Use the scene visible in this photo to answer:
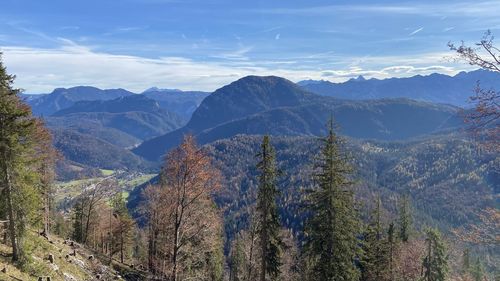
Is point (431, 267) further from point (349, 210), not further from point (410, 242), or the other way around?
point (349, 210)

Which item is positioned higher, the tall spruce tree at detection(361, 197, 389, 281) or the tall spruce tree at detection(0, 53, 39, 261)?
the tall spruce tree at detection(0, 53, 39, 261)

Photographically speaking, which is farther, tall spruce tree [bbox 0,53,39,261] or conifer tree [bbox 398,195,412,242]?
conifer tree [bbox 398,195,412,242]

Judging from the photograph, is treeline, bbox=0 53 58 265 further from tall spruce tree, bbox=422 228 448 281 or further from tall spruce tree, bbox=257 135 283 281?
tall spruce tree, bbox=422 228 448 281

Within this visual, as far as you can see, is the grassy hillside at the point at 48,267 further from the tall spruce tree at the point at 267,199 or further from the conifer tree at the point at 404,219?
the conifer tree at the point at 404,219

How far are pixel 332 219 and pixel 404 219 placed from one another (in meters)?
29.8

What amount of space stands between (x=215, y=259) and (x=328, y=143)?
112ft

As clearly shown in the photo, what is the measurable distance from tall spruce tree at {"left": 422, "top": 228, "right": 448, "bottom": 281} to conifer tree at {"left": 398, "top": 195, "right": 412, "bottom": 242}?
23.6 feet

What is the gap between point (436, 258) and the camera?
153 ft

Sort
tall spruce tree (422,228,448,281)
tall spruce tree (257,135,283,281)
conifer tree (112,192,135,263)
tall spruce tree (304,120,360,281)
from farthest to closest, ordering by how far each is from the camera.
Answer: conifer tree (112,192,135,263) < tall spruce tree (422,228,448,281) < tall spruce tree (257,135,283,281) < tall spruce tree (304,120,360,281)

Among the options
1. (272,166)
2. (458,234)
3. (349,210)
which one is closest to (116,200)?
(272,166)

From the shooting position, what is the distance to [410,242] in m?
55.9

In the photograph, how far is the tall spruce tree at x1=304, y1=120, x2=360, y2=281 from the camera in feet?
96.9

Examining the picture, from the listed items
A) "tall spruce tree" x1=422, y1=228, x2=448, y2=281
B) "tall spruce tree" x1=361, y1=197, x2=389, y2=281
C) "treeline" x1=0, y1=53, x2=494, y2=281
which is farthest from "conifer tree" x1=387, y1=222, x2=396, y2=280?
"tall spruce tree" x1=422, y1=228, x2=448, y2=281

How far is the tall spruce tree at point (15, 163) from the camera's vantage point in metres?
23.4
